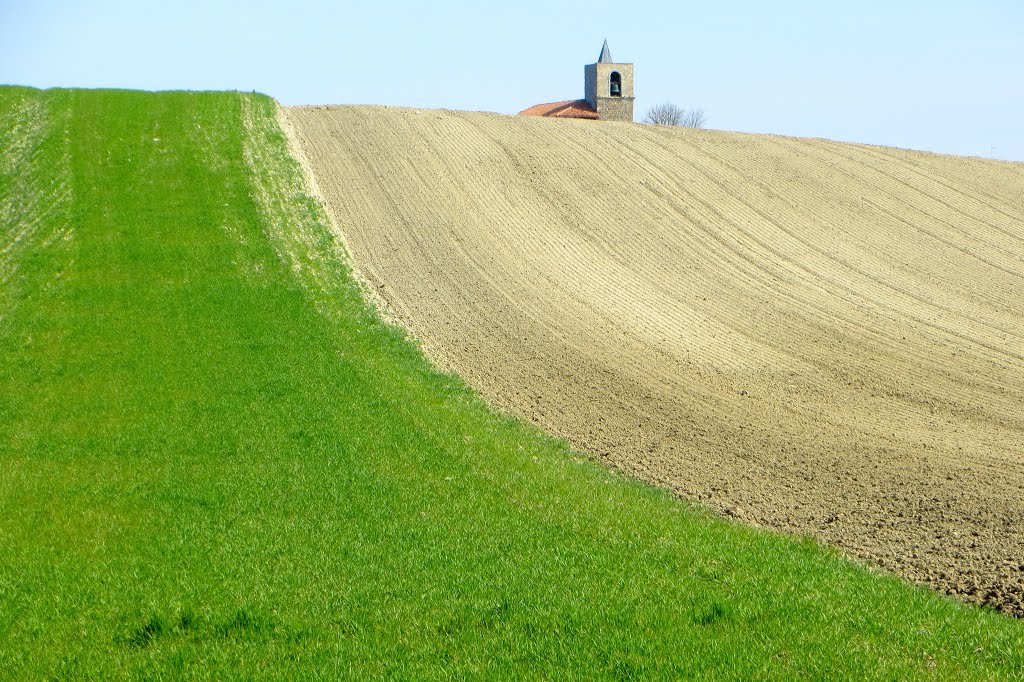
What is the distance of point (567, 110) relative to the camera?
71.2 meters

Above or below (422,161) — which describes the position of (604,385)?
below

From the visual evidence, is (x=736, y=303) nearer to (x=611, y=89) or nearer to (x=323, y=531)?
(x=323, y=531)

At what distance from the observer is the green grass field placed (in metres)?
7.60

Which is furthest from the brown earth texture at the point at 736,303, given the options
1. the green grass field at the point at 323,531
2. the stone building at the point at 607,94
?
the stone building at the point at 607,94

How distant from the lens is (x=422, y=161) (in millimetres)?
29984

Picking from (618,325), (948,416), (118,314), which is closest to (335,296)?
(118,314)

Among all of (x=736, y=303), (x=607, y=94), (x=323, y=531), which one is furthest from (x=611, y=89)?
(x=323, y=531)

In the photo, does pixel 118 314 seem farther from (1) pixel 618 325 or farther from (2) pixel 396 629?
(2) pixel 396 629

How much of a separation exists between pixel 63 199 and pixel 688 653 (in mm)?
22774

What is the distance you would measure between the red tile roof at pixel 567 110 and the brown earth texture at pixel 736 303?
3540 cm

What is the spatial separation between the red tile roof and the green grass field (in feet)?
167

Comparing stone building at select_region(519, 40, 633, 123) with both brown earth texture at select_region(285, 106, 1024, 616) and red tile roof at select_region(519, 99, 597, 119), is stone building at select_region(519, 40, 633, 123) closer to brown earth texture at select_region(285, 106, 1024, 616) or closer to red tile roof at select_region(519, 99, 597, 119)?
red tile roof at select_region(519, 99, 597, 119)

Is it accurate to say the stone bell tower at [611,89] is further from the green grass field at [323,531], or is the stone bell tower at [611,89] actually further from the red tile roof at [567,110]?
the green grass field at [323,531]

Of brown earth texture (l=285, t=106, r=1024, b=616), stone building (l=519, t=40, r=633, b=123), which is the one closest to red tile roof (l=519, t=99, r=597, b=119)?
stone building (l=519, t=40, r=633, b=123)
